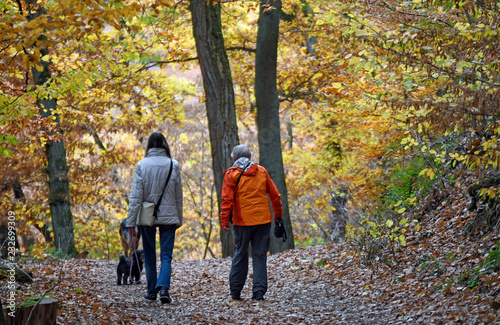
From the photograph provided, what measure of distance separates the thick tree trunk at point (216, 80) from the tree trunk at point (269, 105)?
1.15m

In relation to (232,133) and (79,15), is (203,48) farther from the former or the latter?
(79,15)

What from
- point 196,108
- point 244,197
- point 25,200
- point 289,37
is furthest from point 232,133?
point 196,108

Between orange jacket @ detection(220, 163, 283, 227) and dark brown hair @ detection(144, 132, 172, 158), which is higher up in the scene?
dark brown hair @ detection(144, 132, 172, 158)

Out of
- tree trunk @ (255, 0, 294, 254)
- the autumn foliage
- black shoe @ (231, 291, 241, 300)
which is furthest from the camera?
tree trunk @ (255, 0, 294, 254)

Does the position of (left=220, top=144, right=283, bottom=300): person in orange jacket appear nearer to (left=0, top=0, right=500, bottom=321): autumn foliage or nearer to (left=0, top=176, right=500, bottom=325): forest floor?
(left=0, top=176, right=500, bottom=325): forest floor

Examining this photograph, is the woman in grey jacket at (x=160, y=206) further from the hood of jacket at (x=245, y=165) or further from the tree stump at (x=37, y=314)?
the tree stump at (x=37, y=314)

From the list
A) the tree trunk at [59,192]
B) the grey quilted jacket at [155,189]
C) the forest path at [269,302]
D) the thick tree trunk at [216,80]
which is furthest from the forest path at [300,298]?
the tree trunk at [59,192]

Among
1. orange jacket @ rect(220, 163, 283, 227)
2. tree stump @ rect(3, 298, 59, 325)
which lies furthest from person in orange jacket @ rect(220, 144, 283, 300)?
tree stump @ rect(3, 298, 59, 325)

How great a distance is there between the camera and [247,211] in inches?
260

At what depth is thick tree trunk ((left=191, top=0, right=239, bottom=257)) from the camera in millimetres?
10172

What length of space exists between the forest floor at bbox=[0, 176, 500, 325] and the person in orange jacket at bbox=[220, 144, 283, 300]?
45 cm

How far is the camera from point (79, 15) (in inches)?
163

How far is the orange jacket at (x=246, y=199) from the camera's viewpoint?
661 cm

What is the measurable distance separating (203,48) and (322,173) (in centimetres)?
1012
